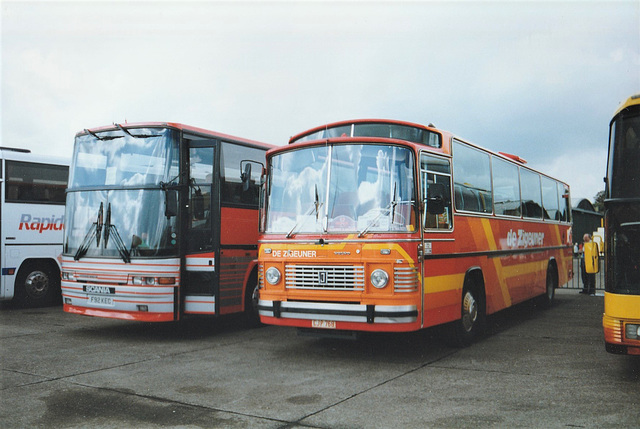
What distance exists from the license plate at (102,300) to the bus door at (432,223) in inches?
197

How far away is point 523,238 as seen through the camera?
490 inches

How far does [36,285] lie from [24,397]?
8847 mm

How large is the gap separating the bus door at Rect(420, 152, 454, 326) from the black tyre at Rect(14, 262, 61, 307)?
33.7 ft

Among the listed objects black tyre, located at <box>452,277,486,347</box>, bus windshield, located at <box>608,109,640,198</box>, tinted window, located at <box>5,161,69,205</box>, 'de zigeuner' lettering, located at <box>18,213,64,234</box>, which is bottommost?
black tyre, located at <box>452,277,486,347</box>

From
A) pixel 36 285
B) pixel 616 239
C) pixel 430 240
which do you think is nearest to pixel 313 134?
pixel 430 240

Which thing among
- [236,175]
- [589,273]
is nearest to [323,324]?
[236,175]

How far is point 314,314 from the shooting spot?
822cm

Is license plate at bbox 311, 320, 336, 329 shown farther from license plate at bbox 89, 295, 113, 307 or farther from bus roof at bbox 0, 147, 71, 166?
bus roof at bbox 0, 147, 71, 166

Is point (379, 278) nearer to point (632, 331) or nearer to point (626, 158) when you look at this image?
point (632, 331)

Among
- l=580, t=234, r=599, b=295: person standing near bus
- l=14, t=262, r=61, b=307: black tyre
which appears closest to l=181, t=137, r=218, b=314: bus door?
l=14, t=262, r=61, b=307: black tyre

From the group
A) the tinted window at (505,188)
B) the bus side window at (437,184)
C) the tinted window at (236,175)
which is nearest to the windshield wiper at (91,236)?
the tinted window at (236,175)

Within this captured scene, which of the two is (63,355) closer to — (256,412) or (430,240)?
(256,412)

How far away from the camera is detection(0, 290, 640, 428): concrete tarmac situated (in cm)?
579

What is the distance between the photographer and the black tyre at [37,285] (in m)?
14.5
